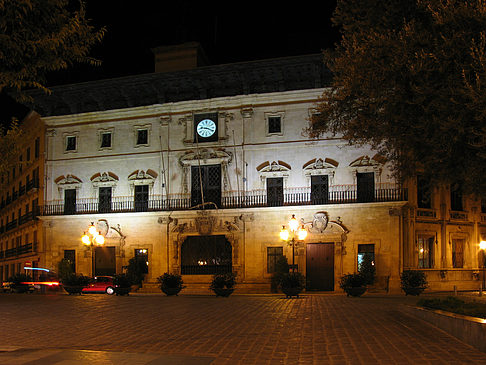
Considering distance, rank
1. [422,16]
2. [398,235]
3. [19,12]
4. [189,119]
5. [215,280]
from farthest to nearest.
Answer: [189,119] < [398,235] < [215,280] < [422,16] < [19,12]

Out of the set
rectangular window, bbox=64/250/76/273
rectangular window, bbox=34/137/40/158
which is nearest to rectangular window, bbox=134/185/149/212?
rectangular window, bbox=64/250/76/273

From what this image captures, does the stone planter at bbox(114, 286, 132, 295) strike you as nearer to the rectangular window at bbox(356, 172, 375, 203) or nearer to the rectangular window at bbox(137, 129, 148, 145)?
the rectangular window at bbox(137, 129, 148, 145)

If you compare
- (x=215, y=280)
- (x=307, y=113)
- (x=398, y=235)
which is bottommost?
(x=215, y=280)

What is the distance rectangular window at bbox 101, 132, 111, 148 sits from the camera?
37500 millimetres

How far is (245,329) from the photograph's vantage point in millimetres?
12266

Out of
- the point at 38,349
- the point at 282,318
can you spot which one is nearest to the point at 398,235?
the point at 282,318

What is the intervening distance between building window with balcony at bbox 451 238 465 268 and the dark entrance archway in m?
14.5

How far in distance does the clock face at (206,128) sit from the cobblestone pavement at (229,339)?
2030 cm

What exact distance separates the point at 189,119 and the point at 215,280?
12660mm

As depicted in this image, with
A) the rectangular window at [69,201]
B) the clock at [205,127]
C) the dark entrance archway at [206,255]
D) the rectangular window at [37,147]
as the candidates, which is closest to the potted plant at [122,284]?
the dark entrance archway at [206,255]

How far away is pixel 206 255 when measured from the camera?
113 feet

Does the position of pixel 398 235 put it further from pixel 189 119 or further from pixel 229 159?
pixel 189 119

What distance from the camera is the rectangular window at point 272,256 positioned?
32969mm

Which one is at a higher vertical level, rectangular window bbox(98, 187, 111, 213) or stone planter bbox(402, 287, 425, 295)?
rectangular window bbox(98, 187, 111, 213)
